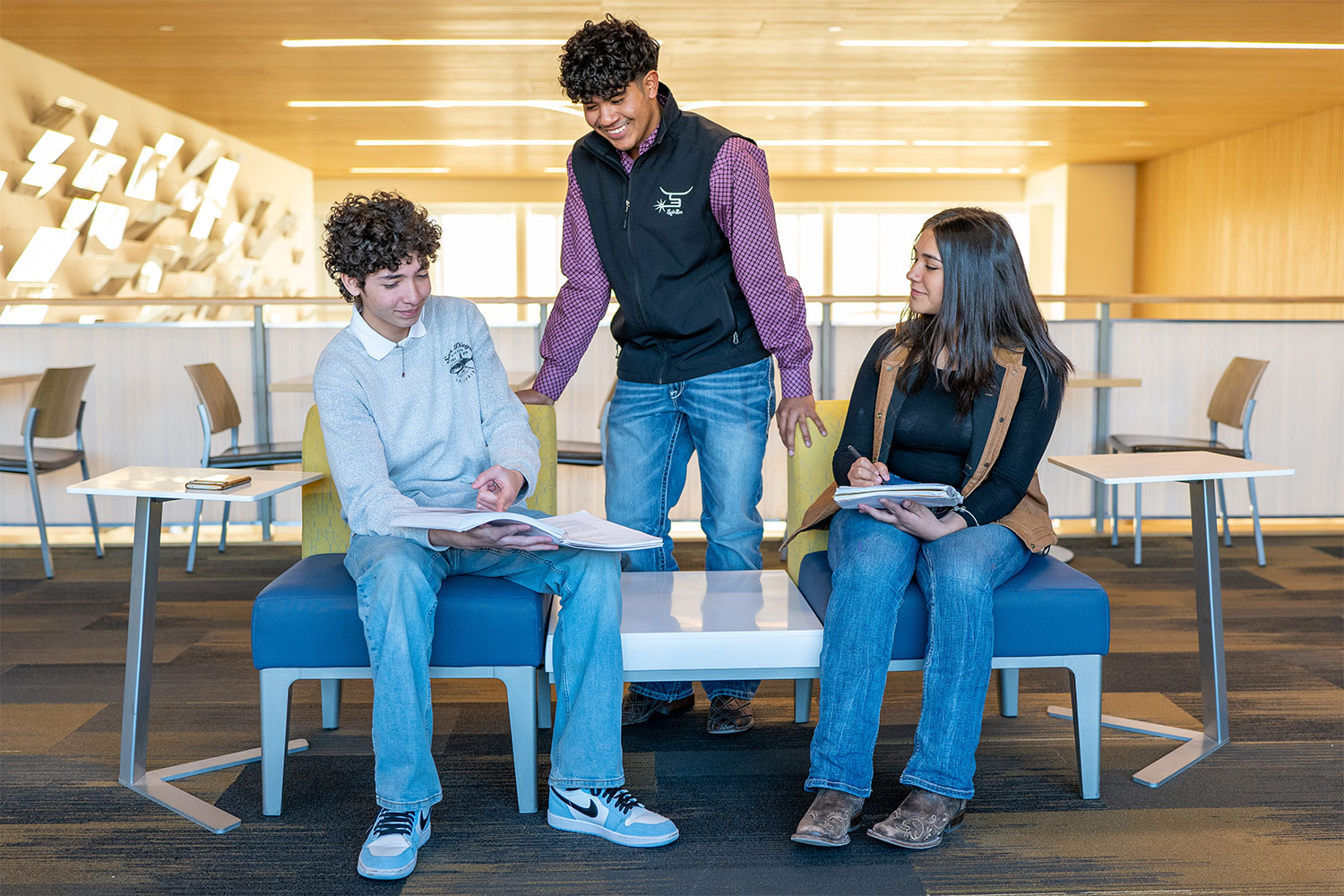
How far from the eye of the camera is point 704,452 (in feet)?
8.18

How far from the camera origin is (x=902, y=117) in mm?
9984

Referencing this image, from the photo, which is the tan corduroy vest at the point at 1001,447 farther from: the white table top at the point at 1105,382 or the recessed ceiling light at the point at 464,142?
the recessed ceiling light at the point at 464,142

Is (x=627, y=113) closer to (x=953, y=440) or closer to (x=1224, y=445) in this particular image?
(x=953, y=440)

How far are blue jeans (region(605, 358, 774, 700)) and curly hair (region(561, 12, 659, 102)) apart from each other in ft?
2.12

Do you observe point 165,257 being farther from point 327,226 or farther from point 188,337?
point 327,226

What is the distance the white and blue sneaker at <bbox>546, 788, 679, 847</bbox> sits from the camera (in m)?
2.04

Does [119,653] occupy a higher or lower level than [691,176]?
lower

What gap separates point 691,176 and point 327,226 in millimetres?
759

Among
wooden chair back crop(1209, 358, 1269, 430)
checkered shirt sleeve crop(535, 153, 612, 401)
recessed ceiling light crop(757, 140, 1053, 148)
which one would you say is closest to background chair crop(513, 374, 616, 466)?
checkered shirt sleeve crop(535, 153, 612, 401)

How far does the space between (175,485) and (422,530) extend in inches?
20.3

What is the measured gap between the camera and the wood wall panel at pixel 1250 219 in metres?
9.80

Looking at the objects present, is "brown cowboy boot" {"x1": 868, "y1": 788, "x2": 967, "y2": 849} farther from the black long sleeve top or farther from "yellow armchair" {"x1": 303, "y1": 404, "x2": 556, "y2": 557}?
"yellow armchair" {"x1": 303, "y1": 404, "x2": 556, "y2": 557}

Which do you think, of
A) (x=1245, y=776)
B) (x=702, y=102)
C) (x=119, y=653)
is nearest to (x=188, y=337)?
(x=119, y=653)

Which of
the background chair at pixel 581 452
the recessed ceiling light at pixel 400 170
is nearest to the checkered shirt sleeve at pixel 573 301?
the background chair at pixel 581 452
